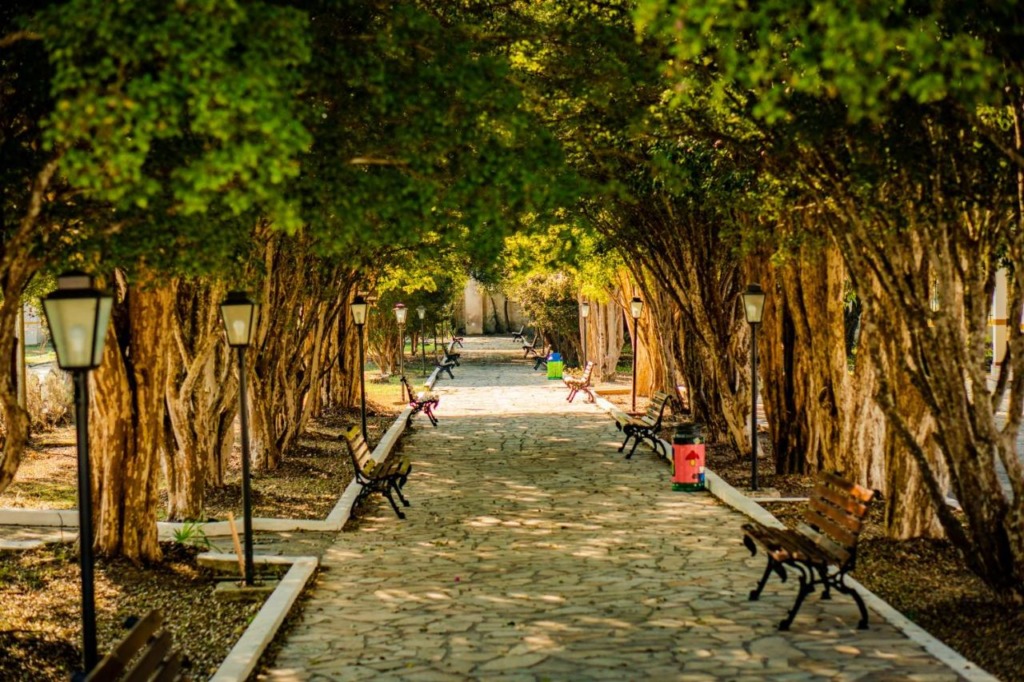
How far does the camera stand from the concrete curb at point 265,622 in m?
7.54

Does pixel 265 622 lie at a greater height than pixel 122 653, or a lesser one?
lesser

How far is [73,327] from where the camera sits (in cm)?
652

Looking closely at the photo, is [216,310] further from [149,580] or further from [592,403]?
[592,403]

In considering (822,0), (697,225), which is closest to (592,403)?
(697,225)

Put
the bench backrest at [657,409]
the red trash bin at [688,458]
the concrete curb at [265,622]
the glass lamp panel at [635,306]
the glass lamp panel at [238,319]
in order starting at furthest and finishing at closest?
the glass lamp panel at [635,306] → the bench backrest at [657,409] → the red trash bin at [688,458] → the glass lamp panel at [238,319] → the concrete curb at [265,622]

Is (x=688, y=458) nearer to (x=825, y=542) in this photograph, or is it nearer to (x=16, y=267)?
(x=825, y=542)

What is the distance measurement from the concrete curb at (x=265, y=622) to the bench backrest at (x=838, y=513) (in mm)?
4199

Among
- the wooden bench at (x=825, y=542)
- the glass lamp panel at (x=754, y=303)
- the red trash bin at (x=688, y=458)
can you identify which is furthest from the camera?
the red trash bin at (x=688, y=458)

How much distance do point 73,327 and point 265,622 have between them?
121 inches

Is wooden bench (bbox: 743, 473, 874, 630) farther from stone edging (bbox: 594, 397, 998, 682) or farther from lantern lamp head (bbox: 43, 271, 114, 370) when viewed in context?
lantern lamp head (bbox: 43, 271, 114, 370)

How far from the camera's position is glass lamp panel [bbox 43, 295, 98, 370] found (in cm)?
649

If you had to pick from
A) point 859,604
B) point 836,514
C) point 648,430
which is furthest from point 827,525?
point 648,430

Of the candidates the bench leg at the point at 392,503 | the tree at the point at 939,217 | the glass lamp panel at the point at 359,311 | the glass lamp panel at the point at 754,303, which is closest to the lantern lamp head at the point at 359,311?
the glass lamp panel at the point at 359,311

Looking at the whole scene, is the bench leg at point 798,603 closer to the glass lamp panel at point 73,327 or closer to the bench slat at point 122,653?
the bench slat at point 122,653
